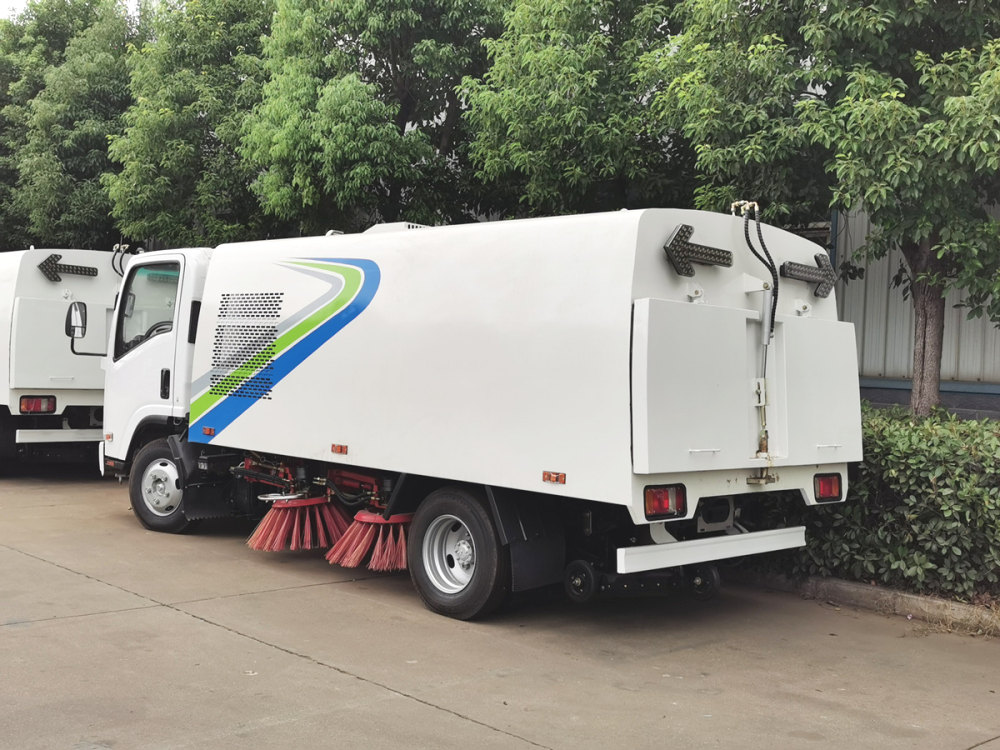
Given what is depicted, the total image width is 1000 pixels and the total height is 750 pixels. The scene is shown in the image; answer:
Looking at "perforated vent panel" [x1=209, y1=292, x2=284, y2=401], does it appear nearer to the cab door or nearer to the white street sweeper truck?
the white street sweeper truck

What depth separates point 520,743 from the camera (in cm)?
478

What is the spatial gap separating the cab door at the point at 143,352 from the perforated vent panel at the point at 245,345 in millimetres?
856

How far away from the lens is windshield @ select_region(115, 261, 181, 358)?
9773 mm

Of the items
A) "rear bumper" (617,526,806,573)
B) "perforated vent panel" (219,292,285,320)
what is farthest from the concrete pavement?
"perforated vent panel" (219,292,285,320)

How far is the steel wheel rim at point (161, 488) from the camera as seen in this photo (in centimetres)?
967

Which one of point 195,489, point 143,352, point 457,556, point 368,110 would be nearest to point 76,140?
point 368,110

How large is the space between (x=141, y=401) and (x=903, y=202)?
6.77 meters

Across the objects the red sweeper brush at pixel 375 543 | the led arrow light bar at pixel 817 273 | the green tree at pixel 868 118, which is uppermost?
the green tree at pixel 868 118

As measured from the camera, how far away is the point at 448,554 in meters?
7.29

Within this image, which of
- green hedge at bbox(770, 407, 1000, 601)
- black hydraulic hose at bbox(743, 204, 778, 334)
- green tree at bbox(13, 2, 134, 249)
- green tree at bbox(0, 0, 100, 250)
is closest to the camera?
black hydraulic hose at bbox(743, 204, 778, 334)

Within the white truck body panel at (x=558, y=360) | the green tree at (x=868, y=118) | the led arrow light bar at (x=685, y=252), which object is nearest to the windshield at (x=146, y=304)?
the white truck body panel at (x=558, y=360)

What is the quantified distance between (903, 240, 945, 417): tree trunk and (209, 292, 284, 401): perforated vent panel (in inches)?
212

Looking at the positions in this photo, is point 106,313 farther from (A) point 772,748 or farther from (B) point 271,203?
(A) point 772,748

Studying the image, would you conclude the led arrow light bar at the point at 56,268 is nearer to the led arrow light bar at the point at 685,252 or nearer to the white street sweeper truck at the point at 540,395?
the white street sweeper truck at the point at 540,395
